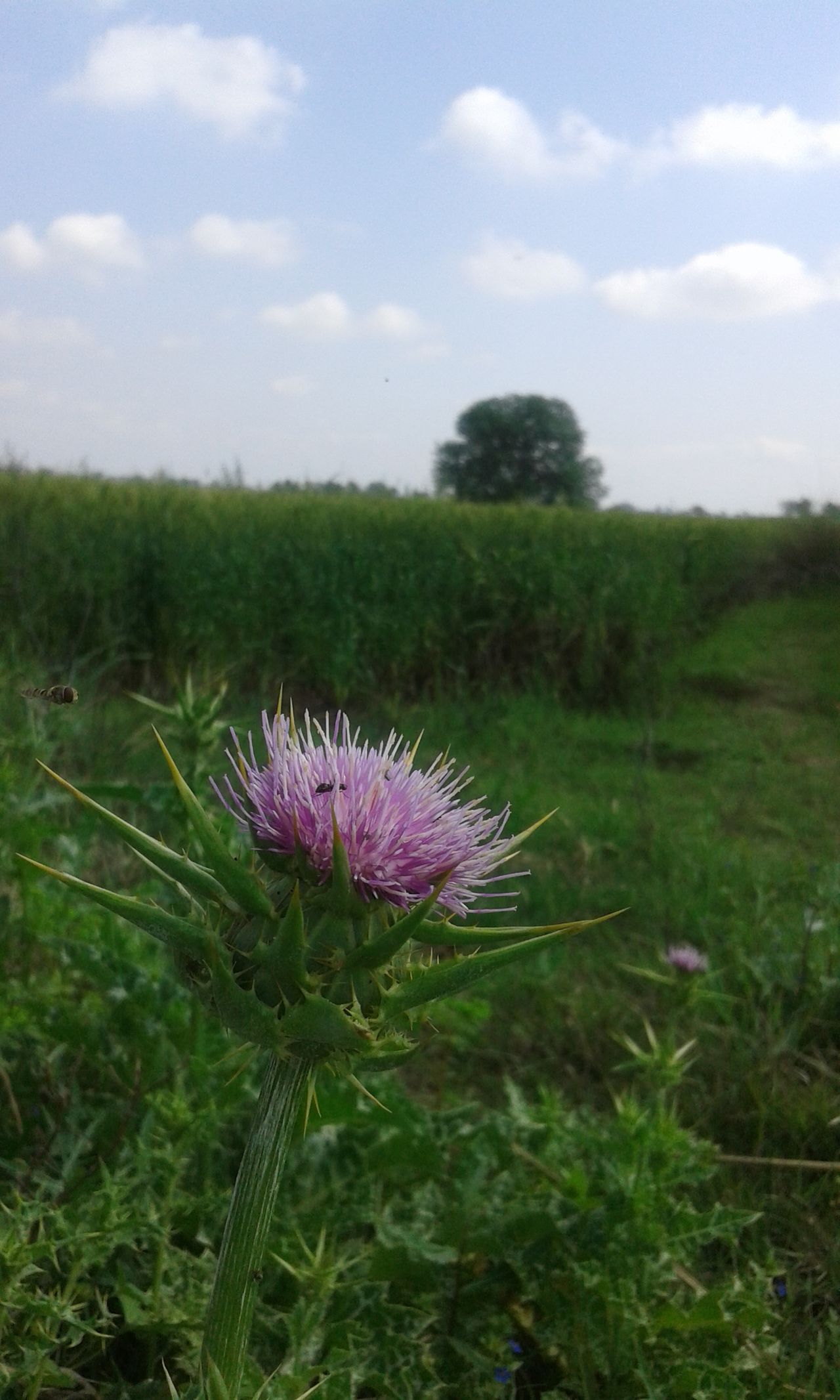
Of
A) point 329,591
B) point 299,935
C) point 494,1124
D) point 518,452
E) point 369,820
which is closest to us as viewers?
point 299,935

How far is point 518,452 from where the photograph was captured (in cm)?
3122

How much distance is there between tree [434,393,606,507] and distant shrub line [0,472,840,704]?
63.1ft

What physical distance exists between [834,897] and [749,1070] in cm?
74

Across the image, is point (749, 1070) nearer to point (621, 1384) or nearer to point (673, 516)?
point (621, 1384)

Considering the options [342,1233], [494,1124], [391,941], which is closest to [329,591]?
[494,1124]

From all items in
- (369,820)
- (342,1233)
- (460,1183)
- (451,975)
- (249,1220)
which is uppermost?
(369,820)

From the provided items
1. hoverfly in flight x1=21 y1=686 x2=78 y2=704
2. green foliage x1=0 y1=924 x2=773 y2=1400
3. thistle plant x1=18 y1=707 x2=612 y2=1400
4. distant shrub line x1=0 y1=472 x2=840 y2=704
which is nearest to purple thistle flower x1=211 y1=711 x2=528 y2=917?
thistle plant x1=18 y1=707 x2=612 y2=1400

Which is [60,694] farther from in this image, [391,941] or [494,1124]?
[494,1124]

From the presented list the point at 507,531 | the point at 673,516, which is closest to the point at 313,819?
the point at 507,531

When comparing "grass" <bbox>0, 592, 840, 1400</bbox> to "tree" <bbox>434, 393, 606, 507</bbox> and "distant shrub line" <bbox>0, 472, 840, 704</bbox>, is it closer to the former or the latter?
"distant shrub line" <bbox>0, 472, 840, 704</bbox>

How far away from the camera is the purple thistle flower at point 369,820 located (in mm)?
1214

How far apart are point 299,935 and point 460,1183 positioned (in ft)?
3.84

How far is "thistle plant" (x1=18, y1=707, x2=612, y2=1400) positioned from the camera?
41.0 inches

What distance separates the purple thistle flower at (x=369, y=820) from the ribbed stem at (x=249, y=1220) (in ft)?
0.73
